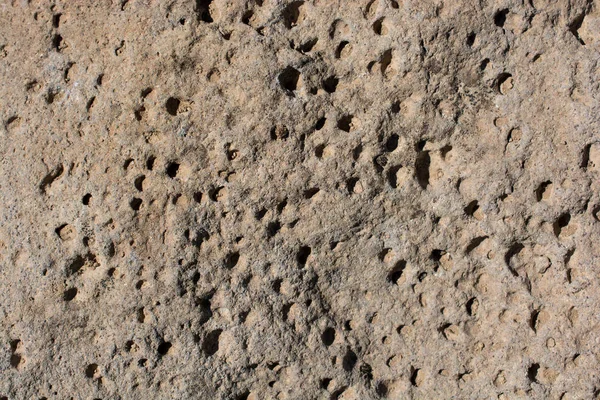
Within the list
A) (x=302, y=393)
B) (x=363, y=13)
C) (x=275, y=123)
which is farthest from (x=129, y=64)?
(x=302, y=393)

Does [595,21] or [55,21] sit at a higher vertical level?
[55,21]

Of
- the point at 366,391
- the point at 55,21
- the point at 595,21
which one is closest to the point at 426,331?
the point at 366,391

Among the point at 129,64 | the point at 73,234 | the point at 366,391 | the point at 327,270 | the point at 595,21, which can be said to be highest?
the point at 129,64

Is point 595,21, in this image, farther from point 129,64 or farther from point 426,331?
point 129,64

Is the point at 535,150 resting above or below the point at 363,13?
below

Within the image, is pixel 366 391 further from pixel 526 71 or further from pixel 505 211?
pixel 526 71
